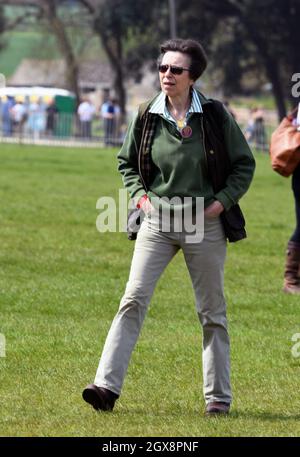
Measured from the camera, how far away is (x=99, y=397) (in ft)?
22.7

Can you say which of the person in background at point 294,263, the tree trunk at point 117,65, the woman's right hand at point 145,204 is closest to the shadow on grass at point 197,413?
the woman's right hand at point 145,204

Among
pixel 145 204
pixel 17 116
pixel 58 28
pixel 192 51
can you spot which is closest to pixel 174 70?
pixel 192 51

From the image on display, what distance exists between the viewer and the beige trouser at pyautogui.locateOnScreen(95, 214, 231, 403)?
6.95 meters

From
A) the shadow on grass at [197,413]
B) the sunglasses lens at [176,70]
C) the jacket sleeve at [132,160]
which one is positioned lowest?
the shadow on grass at [197,413]

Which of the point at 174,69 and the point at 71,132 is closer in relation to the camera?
the point at 174,69

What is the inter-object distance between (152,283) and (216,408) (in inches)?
32.4

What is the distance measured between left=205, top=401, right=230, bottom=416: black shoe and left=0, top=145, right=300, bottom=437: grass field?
70 millimetres

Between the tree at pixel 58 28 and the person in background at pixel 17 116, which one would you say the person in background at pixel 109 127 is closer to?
the person in background at pixel 17 116

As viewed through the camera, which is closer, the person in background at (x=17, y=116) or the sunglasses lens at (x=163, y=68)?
the sunglasses lens at (x=163, y=68)

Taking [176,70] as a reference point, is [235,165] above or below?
below

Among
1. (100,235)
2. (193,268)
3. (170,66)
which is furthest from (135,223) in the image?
(100,235)

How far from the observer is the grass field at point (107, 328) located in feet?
22.7

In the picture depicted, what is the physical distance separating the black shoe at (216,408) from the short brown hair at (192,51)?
1879 mm

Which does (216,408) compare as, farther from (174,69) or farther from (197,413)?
(174,69)
